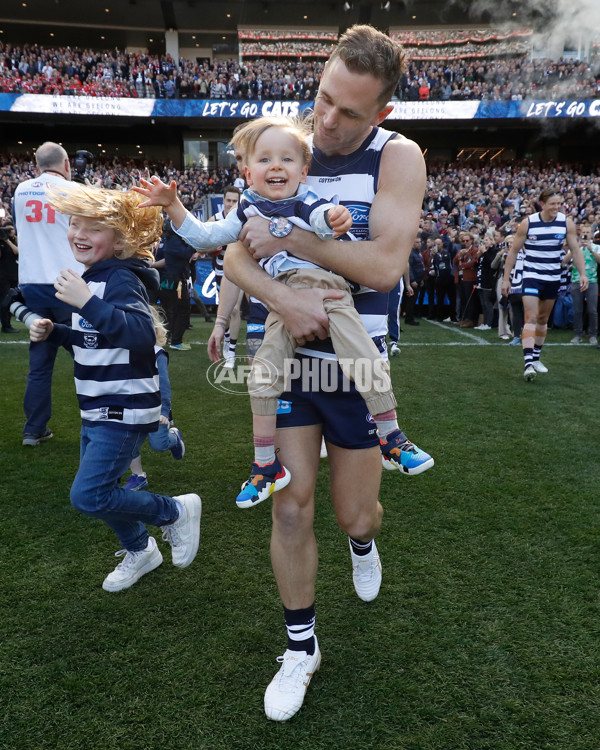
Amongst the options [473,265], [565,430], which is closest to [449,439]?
[565,430]

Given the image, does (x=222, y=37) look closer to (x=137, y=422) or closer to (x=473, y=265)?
(x=473, y=265)

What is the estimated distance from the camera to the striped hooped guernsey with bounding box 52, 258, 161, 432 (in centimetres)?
239

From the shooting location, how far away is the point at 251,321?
223cm

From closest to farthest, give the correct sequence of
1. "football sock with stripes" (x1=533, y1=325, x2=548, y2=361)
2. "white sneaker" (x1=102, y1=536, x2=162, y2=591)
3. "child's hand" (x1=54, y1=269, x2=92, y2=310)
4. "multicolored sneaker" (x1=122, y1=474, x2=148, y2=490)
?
"child's hand" (x1=54, y1=269, x2=92, y2=310) < "white sneaker" (x1=102, y1=536, x2=162, y2=591) < "multicolored sneaker" (x1=122, y1=474, x2=148, y2=490) < "football sock with stripes" (x1=533, y1=325, x2=548, y2=361)

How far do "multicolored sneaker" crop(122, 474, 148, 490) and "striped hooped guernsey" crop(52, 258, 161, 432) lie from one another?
119cm

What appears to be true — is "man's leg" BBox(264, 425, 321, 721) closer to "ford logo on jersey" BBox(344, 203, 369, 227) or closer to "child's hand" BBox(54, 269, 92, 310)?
"ford logo on jersey" BBox(344, 203, 369, 227)

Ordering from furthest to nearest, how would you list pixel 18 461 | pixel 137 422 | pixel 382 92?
pixel 18 461, pixel 137 422, pixel 382 92

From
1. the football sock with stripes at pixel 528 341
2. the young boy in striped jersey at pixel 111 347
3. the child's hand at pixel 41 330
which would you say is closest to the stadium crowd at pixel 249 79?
the football sock with stripes at pixel 528 341

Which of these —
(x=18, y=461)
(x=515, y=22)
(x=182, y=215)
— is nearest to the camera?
(x=182, y=215)

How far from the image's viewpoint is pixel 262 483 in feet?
6.28

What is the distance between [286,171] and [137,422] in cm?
120

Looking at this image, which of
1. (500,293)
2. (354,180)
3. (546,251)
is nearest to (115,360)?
(354,180)

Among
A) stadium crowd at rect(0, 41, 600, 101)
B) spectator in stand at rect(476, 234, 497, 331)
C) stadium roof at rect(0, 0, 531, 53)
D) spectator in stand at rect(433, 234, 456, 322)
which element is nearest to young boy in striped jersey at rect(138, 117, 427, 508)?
spectator in stand at rect(476, 234, 497, 331)

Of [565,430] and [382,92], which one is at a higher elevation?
[382,92]
